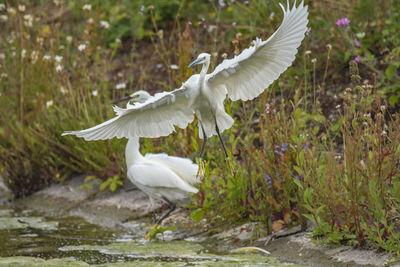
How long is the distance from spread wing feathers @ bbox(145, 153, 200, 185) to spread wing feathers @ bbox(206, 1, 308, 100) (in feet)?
3.69

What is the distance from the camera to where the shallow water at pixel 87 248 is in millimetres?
4289

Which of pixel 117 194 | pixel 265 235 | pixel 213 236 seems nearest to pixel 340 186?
pixel 265 235

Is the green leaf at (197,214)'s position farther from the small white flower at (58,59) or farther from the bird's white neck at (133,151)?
the small white flower at (58,59)

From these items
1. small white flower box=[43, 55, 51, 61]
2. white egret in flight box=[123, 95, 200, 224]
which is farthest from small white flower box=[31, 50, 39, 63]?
white egret in flight box=[123, 95, 200, 224]

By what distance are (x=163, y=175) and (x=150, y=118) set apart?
3.26 feet

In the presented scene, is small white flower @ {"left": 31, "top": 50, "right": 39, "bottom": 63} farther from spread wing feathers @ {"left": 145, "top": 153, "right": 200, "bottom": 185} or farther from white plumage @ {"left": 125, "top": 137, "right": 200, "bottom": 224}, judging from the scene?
spread wing feathers @ {"left": 145, "top": 153, "right": 200, "bottom": 185}

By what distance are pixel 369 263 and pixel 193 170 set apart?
6.75ft

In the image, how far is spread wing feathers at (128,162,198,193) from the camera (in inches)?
216

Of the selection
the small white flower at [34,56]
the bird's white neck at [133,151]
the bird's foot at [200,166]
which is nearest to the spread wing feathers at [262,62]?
the bird's foot at [200,166]

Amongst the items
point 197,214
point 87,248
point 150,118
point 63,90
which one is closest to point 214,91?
point 150,118

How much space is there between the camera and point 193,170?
5.52 meters

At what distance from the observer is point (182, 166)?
5.61 m

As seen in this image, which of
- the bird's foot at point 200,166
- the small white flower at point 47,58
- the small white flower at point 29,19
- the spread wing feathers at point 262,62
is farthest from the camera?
the small white flower at point 29,19

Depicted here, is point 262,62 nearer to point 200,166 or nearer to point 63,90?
point 200,166
